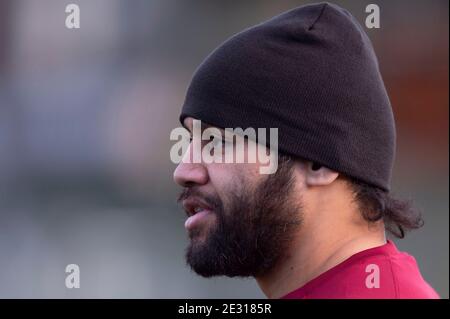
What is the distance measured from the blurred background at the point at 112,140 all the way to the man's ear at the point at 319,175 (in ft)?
9.60

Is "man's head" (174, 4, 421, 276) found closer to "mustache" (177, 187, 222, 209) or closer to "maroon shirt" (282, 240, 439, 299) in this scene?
"mustache" (177, 187, 222, 209)

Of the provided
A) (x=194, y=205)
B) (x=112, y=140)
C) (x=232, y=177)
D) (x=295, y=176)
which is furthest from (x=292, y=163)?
(x=112, y=140)

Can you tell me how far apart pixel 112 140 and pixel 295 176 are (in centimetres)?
303

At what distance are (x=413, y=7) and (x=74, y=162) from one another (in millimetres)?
2432

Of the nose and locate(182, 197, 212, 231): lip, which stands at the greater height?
the nose

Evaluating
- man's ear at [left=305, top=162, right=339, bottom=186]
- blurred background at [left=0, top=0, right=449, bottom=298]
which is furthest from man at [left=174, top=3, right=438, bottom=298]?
blurred background at [left=0, top=0, right=449, bottom=298]

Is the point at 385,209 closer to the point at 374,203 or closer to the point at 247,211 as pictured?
the point at 374,203

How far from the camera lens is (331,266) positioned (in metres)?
1.97

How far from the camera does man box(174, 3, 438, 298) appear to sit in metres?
2.00

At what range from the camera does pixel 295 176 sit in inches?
79.8

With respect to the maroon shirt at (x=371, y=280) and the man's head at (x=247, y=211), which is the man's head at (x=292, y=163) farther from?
the maroon shirt at (x=371, y=280)

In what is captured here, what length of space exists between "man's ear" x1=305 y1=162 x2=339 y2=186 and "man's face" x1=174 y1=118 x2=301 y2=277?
0.14 feet

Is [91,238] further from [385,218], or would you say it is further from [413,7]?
[385,218]
